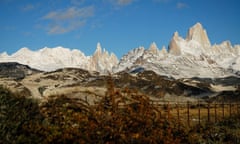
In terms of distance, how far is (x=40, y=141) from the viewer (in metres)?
8.12

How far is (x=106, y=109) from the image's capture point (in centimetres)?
837

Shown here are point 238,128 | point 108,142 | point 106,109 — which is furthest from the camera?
point 238,128

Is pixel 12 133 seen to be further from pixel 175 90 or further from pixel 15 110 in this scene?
pixel 175 90

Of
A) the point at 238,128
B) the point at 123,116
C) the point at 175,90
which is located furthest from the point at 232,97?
the point at 123,116

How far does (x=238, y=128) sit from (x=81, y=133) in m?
14.1

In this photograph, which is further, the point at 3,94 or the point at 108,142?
the point at 3,94

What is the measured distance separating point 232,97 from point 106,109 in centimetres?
12270

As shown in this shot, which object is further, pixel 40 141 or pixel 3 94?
pixel 3 94

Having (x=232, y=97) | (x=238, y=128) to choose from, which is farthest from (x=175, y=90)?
(x=238, y=128)

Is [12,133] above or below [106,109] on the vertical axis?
below

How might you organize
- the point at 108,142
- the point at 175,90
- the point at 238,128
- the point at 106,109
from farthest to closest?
the point at 175,90
the point at 238,128
the point at 106,109
the point at 108,142

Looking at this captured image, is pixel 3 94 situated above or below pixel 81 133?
above

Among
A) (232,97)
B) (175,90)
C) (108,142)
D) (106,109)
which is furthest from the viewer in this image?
(175,90)

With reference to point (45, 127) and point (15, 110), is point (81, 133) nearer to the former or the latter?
point (45, 127)
